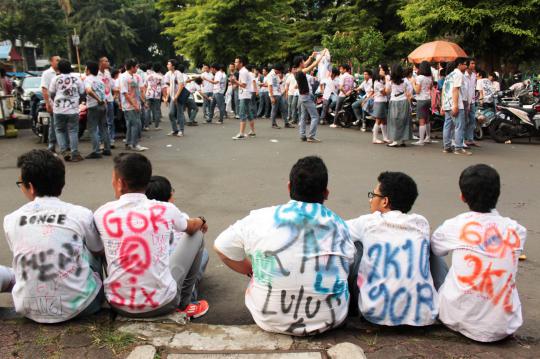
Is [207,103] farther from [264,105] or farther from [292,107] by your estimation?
[292,107]

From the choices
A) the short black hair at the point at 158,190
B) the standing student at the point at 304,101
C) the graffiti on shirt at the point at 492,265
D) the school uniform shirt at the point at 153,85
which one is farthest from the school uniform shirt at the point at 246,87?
the graffiti on shirt at the point at 492,265

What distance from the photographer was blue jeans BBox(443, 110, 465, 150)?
9.92m

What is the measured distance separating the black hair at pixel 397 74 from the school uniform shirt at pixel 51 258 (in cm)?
879

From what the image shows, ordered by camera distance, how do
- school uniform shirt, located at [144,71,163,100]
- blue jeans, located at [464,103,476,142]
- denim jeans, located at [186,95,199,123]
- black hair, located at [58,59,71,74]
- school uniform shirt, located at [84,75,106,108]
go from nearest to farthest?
black hair, located at [58,59,71,74] < school uniform shirt, located at [84,75,106,108] < blue jeans, located at [464,103,476,142] < school uniform shirt, located at [144,71,163,100] < denim jeans, located at [186,95,199,123]

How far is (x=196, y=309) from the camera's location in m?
3.63

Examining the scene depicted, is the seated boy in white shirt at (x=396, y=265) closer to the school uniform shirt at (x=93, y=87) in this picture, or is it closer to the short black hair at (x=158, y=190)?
the short black hair at (x=158, y=190)

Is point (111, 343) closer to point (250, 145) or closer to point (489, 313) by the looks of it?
point (489, 313)

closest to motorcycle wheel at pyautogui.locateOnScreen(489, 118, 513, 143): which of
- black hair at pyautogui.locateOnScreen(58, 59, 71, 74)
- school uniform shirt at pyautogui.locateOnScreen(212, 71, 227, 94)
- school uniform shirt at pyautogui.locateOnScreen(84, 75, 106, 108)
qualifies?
school uniform shirt at pyautogui.locateOnScreen(212, 71, 227, 94)

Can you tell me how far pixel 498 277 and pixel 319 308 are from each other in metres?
1.07

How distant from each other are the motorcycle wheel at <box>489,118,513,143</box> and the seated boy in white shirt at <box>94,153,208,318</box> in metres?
10.4

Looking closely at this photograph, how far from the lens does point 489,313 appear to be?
10.0 ft

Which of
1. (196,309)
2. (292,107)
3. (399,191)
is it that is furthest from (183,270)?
(292,107)

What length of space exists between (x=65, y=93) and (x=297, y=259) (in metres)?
7.53

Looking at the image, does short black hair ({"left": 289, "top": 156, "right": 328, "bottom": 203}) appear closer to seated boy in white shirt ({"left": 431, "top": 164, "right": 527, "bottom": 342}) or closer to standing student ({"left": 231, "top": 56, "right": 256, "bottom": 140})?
seated boy in white shirt ({"left": 431, "top": 164, "right": 527, "bottom": 342})
